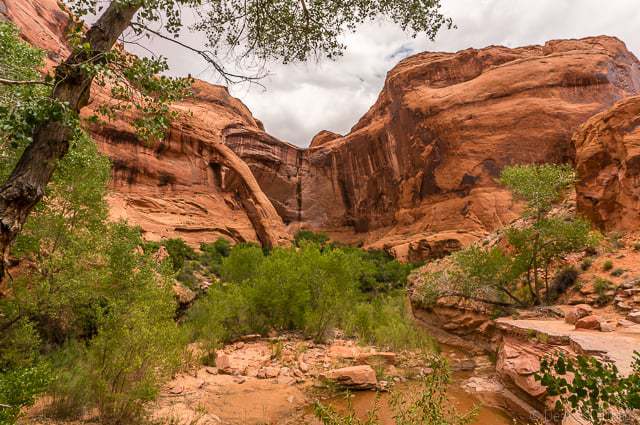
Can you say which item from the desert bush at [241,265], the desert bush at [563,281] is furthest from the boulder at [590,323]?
the desert bush at [241,265]

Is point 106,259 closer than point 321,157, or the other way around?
point 106,259

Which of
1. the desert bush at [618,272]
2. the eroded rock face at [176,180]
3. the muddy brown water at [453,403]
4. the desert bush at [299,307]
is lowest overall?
the muddy brown water at [453,403]

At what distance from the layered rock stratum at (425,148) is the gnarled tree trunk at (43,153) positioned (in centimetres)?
2230

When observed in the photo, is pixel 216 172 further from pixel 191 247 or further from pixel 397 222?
pixel 397 222

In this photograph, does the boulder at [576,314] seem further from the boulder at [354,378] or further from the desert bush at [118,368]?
the desert bush at [118,368]

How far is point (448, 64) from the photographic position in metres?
35.1

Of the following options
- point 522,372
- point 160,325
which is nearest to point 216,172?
point 160,325

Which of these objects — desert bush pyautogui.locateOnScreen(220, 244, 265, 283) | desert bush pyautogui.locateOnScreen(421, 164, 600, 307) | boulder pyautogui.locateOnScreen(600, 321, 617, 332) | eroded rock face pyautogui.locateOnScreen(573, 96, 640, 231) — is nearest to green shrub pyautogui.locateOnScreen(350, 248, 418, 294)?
desert bush pyautogui.locateOnScreen(220, 244, 265, 283)

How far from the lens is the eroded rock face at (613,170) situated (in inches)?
429

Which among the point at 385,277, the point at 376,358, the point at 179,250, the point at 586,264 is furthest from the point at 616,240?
the point at 179,250

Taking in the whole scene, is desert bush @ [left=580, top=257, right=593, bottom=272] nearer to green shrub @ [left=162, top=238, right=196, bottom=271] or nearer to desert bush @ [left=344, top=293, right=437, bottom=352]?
desert bush @ [left=344, top=293, right=437, bottom=352]

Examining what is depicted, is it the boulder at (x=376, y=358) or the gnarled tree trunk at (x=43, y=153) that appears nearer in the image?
the gnarled tree trunk at (x=43, y=153)

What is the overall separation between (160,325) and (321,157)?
39873 millimetres

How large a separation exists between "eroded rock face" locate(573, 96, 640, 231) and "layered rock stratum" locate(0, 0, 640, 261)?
13.2m
